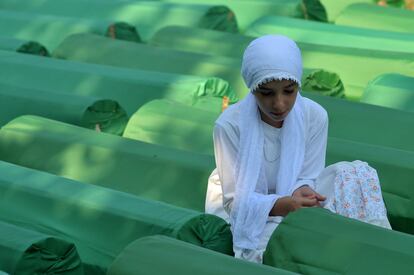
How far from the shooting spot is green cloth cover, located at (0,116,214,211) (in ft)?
13.6

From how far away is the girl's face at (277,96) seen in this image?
351 cm

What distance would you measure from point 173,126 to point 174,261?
1.60 metres

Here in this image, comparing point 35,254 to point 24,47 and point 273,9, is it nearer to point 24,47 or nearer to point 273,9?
point 24,47

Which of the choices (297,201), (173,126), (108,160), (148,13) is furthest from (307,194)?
(148,13)

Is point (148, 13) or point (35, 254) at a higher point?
point (35, 254)

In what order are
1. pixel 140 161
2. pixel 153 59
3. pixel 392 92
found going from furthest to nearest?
1. pixel 153 59
2. pixel 392 92
3. pixel 140 161

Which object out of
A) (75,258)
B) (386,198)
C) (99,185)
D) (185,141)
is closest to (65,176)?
(99,185)

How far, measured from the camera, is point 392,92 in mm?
4836

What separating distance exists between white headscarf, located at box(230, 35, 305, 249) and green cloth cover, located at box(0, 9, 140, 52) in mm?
2789

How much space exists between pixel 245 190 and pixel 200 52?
2391mm

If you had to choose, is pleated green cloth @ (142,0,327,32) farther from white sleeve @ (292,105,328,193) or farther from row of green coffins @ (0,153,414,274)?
white sleeve @ (292,105,328,193)

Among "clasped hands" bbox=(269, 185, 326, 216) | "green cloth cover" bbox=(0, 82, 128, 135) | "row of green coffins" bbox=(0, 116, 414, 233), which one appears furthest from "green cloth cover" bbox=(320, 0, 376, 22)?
"clasped hands" bbox=(269, 185, 326, 216)

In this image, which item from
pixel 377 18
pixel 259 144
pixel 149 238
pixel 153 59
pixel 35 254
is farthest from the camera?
pixel 377 18

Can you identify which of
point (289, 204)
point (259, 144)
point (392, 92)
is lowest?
point (392, 92)
